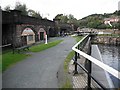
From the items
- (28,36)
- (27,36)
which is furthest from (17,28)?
(28,36)

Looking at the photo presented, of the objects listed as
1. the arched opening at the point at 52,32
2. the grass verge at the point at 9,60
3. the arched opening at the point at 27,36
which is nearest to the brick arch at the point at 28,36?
the arched opening at the point at 27,36

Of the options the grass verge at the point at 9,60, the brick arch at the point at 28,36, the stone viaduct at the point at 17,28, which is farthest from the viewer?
the brick arch at the point at 28,36

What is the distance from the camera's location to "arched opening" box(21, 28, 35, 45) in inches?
834

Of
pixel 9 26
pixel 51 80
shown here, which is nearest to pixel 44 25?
pixel 9 26

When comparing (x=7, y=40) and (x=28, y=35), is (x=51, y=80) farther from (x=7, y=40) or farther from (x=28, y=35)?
(x=28, y=35)

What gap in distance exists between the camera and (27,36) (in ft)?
73.7

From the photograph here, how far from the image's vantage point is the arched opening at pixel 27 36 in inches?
834

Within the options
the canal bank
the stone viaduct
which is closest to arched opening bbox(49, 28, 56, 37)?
the stone viaduct

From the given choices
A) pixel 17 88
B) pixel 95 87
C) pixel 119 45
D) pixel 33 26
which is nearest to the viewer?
pixel 95 87

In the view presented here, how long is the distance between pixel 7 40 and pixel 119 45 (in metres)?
36.6

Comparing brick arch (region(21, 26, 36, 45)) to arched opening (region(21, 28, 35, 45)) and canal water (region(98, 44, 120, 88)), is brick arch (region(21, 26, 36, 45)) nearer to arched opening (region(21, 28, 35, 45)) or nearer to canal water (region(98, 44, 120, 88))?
arched opening (region(21, 28, 35, 45))

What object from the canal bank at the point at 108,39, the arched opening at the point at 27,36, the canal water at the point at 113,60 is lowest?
the canal water at the point at 113,60

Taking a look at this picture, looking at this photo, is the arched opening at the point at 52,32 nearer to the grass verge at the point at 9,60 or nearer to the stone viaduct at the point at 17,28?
the stone viaduct at the point at 17,28

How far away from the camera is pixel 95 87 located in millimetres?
4629
